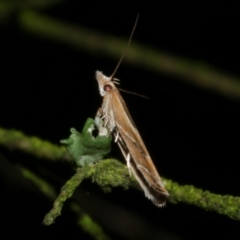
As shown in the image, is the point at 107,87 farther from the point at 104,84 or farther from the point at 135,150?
the point at 135,150

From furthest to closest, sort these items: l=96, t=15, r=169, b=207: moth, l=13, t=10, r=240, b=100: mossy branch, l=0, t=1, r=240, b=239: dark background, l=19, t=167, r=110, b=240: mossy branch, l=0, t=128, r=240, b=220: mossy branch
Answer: l=0, t=1, r=240, b=239: dark background
l=13, t=10, r=240, b=100: mossy branch
l=96, t=15, r=169, b=207: moth
l=19, t=167, r=110, b=240: mossy branch
l=0, t=128, r=240, b=220: mossy branch

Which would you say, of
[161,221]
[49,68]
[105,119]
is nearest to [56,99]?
[49,68]

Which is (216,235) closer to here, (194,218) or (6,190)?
(194,218)

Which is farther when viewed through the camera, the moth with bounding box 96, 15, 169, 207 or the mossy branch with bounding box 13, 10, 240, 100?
the mossy branch with bounding box 13, 10, 240, 100

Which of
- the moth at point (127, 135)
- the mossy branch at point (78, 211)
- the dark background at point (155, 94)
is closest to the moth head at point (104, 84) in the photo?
the moth at point (127, 135)

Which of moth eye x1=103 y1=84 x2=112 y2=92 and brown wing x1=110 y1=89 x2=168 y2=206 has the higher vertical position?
moth eye x1=103 y1=84 x2=112 y2=92

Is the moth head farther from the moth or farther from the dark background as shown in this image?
the dark background

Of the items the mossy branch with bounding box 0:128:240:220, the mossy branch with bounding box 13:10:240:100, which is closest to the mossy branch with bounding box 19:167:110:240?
the mossy branch with bounding box 0:128:240:220
